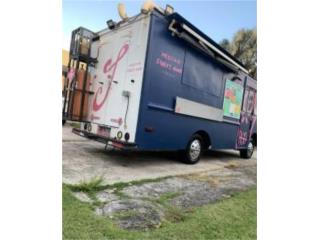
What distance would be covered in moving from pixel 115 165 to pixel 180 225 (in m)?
2.18

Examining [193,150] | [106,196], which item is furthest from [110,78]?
[106,196]

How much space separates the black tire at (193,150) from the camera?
514 cm

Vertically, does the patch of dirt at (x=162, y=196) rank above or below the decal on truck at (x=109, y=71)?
below

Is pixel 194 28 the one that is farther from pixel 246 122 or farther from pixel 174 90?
pixel 246 122

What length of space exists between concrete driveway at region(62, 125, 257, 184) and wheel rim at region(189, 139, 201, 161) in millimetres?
182

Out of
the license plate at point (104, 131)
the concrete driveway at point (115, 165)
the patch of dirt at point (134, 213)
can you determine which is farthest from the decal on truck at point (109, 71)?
the patch of dirt at point (134, 213)

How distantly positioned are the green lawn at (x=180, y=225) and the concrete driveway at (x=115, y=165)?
0.76 meters

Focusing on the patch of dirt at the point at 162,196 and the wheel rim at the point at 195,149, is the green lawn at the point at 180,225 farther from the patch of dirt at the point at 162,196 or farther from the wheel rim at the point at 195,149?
the wheel rim at the point at 195,149

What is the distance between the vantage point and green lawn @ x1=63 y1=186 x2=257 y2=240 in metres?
1.98

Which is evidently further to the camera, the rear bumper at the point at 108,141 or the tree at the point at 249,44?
the rear bumper at the point at 108,141

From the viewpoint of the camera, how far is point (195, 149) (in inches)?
208
